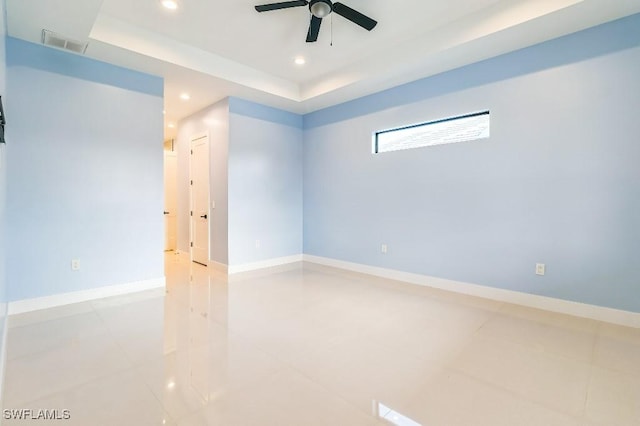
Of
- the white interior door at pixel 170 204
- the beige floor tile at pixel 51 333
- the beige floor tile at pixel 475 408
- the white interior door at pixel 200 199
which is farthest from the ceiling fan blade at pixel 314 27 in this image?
the white interior door at pixel 170 204

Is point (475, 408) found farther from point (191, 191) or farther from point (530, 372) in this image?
point (191, 191)

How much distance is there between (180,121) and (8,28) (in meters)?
3.26

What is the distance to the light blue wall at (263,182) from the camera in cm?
490

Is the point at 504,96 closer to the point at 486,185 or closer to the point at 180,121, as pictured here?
A: the point at 486,185

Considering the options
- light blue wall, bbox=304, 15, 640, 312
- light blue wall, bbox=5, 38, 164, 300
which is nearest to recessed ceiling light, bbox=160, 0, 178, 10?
light blue wall, bbox=5, 38, 164, 300

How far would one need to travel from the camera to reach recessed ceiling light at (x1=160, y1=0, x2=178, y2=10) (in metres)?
2.86

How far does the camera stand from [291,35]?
3.46m

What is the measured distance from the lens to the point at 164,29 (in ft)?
11.0

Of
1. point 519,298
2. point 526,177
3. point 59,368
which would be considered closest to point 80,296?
point 59,368

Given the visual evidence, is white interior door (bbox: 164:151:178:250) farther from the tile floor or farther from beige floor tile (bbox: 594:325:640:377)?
beige floor tile (bbox: 594:325:640:377)

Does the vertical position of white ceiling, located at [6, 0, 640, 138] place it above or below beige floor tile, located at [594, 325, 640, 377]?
above

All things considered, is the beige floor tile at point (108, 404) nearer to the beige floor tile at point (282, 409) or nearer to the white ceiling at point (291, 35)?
the beige floor tile at point (282, 409)

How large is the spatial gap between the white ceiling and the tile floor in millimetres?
2801

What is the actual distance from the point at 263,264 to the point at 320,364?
3.26 meters
